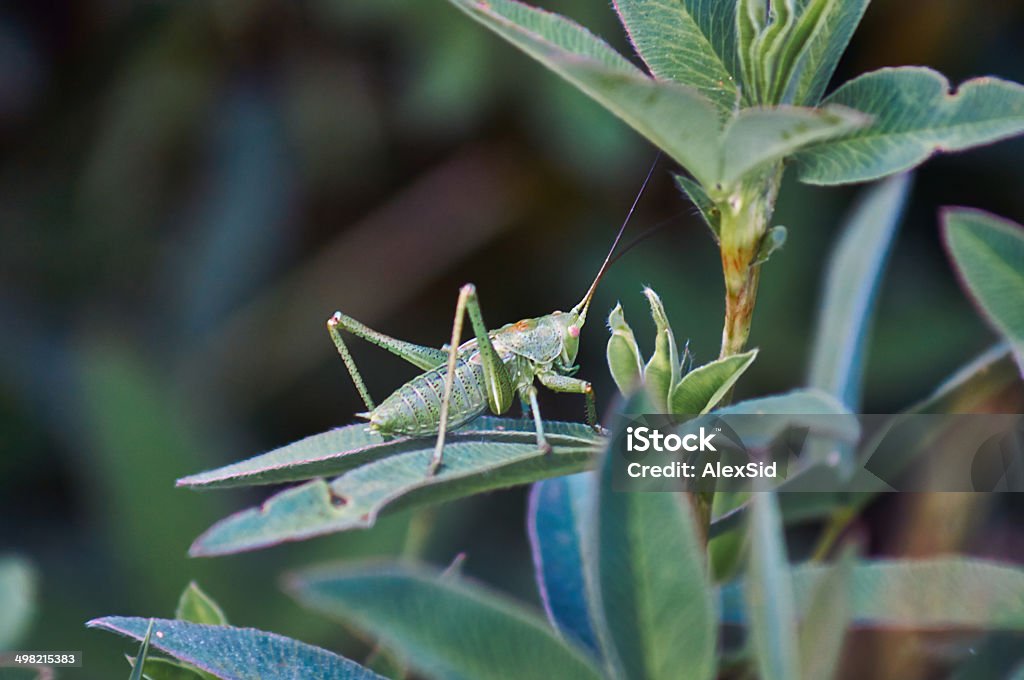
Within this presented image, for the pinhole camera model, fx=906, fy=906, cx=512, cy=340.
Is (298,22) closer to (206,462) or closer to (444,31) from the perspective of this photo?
(444,31)

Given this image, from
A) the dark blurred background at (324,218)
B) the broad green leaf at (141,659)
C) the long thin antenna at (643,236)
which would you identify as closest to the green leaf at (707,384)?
the long thin antenna at (643,236)

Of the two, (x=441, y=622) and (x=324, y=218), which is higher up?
(x=324, y=218)

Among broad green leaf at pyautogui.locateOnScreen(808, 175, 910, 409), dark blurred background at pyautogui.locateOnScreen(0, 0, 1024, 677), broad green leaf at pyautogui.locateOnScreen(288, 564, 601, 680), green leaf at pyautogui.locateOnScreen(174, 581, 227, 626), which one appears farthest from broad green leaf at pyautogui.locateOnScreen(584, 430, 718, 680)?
dark blurred background at pyautogui.locateOnScreen(0, 0, 1024, 677)

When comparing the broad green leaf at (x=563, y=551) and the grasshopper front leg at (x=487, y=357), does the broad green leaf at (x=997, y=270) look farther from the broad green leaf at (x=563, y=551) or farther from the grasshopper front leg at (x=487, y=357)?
the grasshopper front leg at (x=487, y=357)

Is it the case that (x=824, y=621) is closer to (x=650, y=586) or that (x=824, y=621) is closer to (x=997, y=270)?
(x=650, y=586)

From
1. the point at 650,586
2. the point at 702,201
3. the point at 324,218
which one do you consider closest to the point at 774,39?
the point at 702,201

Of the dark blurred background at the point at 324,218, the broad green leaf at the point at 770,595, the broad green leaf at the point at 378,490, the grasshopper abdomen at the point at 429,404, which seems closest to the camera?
the broad green leaf at the point at 770,595
